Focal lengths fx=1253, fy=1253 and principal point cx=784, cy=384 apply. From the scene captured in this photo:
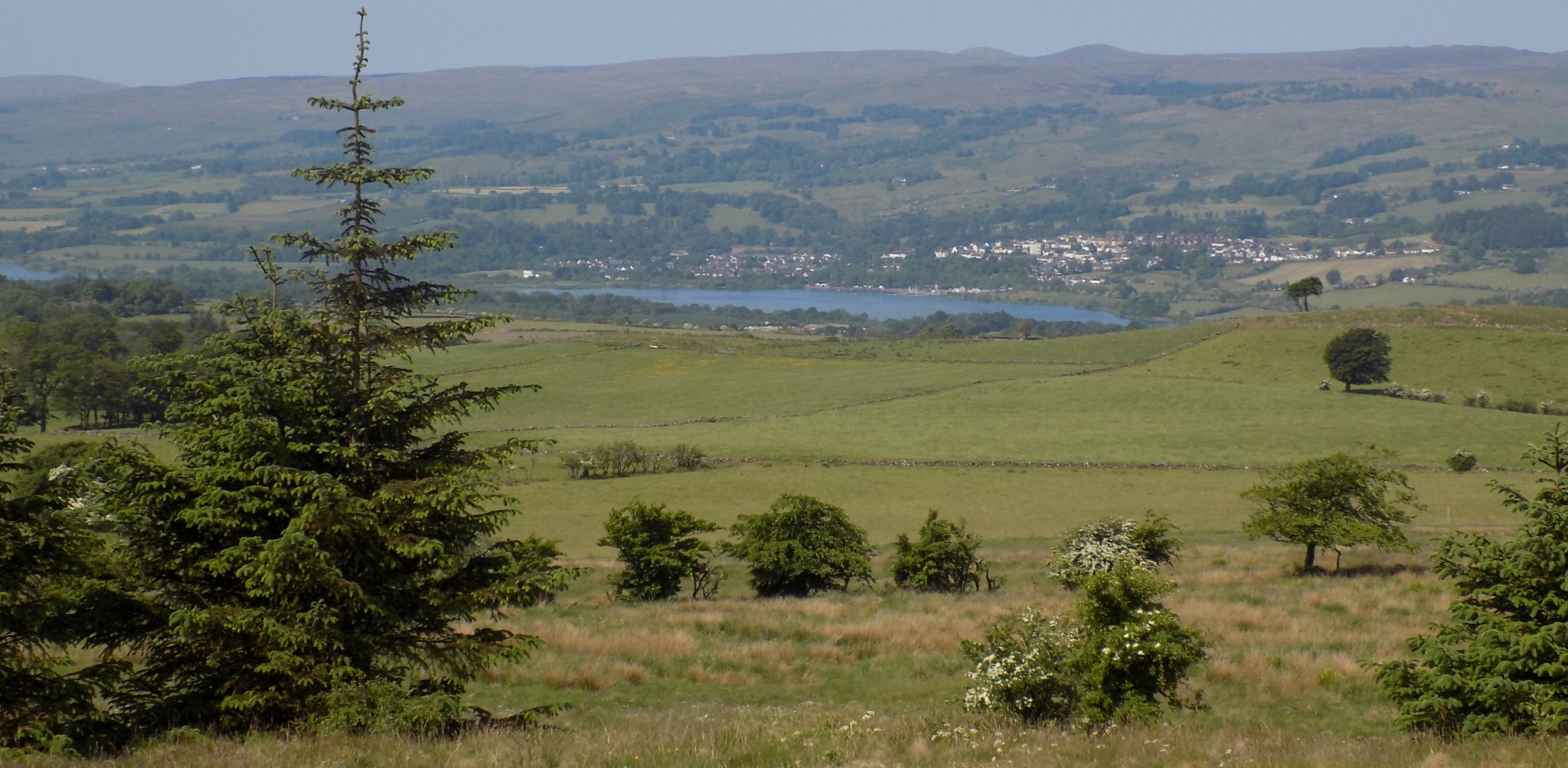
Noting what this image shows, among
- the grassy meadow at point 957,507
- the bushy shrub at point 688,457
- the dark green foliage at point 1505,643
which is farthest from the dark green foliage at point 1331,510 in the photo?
the bushy shrub at point 688,457

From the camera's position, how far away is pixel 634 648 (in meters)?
22.5

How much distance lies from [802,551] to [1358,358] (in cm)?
5510

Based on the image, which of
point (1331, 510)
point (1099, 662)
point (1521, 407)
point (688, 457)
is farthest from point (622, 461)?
point (1521, 407)

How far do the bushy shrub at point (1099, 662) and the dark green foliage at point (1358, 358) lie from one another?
214 ft

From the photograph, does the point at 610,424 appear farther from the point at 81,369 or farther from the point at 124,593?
the point at 124,593

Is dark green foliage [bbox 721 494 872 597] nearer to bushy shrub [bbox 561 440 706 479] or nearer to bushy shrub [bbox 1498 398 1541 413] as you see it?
bushy shrub [bbox 561 440 706 479]

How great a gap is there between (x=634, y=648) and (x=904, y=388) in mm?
55621

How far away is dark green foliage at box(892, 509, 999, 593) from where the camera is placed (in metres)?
31.2

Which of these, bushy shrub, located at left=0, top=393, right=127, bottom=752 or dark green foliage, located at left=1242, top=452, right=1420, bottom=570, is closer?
bushy shrub, located at left=0, top=393, right=127, bottom=752

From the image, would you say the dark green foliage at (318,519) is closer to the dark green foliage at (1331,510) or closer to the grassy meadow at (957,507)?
the grassy meadow at (957,507)

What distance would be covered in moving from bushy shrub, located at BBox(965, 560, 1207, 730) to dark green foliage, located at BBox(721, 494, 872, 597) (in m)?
15.7

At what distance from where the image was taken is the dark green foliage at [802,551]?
31.1 metres

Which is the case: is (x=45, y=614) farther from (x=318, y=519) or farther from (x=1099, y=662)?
(x=1099, y=662)

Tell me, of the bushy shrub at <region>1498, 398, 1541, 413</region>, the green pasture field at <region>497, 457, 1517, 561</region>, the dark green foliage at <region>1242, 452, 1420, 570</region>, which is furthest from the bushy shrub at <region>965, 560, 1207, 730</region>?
the bushy shrub at <region>1498, 398, 1541, 413</region>
